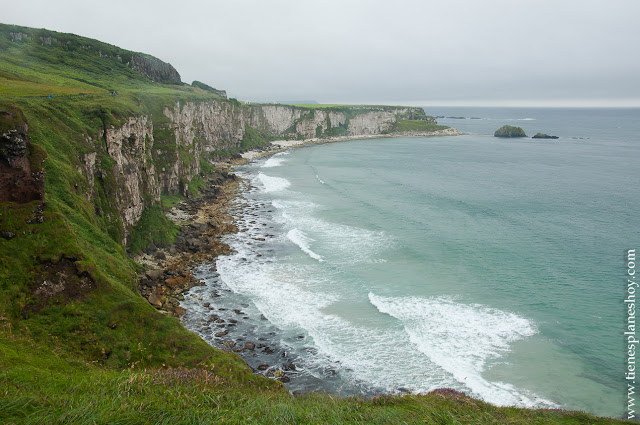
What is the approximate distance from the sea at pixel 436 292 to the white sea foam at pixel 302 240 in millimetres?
189

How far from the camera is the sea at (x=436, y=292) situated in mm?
23844

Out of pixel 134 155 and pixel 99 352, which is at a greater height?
pixel 134 155

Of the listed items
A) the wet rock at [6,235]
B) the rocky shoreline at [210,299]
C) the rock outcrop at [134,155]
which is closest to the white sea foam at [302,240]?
the rocky shoreline at [210,299]

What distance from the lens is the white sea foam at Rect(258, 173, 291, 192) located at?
74.7m

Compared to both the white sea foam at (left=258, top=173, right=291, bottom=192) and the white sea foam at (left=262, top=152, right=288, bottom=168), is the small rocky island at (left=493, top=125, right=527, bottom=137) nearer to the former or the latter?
the white sea foam at (left=262, top=152, right=288, bottom=168)

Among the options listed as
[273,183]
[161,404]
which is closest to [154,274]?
[161,404]

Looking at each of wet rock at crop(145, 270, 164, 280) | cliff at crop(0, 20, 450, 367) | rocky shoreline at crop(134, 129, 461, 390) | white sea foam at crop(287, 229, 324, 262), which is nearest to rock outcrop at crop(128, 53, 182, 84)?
cliff at crop(0, 20, 450, 367)

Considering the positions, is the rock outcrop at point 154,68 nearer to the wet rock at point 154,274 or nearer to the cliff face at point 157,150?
the cliff face at point 157,150

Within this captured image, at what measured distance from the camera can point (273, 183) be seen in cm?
7919

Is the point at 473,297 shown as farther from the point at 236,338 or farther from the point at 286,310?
the point at 236,338

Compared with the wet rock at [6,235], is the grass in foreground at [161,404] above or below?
below

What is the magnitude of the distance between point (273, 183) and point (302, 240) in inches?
1368

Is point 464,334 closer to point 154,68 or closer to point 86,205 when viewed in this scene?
point 86,205

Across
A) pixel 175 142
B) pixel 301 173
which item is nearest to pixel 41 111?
pixel 175 142
